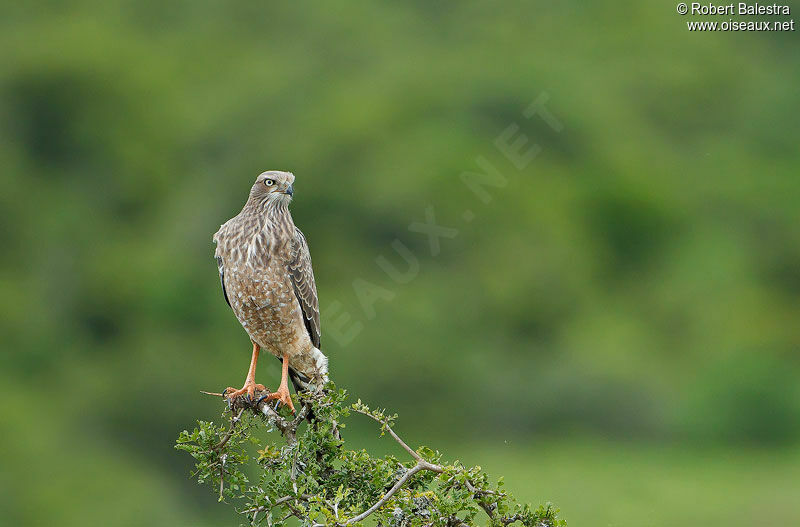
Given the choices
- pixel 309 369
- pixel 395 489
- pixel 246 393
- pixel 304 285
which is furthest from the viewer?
pixel 309 369

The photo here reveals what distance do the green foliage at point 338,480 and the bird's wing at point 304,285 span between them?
131 centimetres

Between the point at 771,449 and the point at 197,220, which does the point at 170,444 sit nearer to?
the point at 197,220

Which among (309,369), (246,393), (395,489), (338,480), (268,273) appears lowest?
(395,489)

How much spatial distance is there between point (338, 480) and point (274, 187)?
2.04m

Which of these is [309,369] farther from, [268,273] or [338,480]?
[338,480]

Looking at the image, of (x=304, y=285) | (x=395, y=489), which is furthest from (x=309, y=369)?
(x=395, y=489)

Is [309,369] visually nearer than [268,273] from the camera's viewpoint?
No

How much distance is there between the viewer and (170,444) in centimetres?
1404

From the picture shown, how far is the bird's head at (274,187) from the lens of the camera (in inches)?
236

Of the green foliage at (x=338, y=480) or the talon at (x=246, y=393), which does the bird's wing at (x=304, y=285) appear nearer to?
the talon at (x=246, y=393)

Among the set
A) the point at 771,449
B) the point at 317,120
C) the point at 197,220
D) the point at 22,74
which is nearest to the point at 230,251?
the point at 197,220

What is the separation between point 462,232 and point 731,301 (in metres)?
4.72

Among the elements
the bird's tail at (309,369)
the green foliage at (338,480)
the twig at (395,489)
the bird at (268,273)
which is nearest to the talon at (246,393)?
the bird at (268,273)

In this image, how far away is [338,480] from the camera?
14.5ft
